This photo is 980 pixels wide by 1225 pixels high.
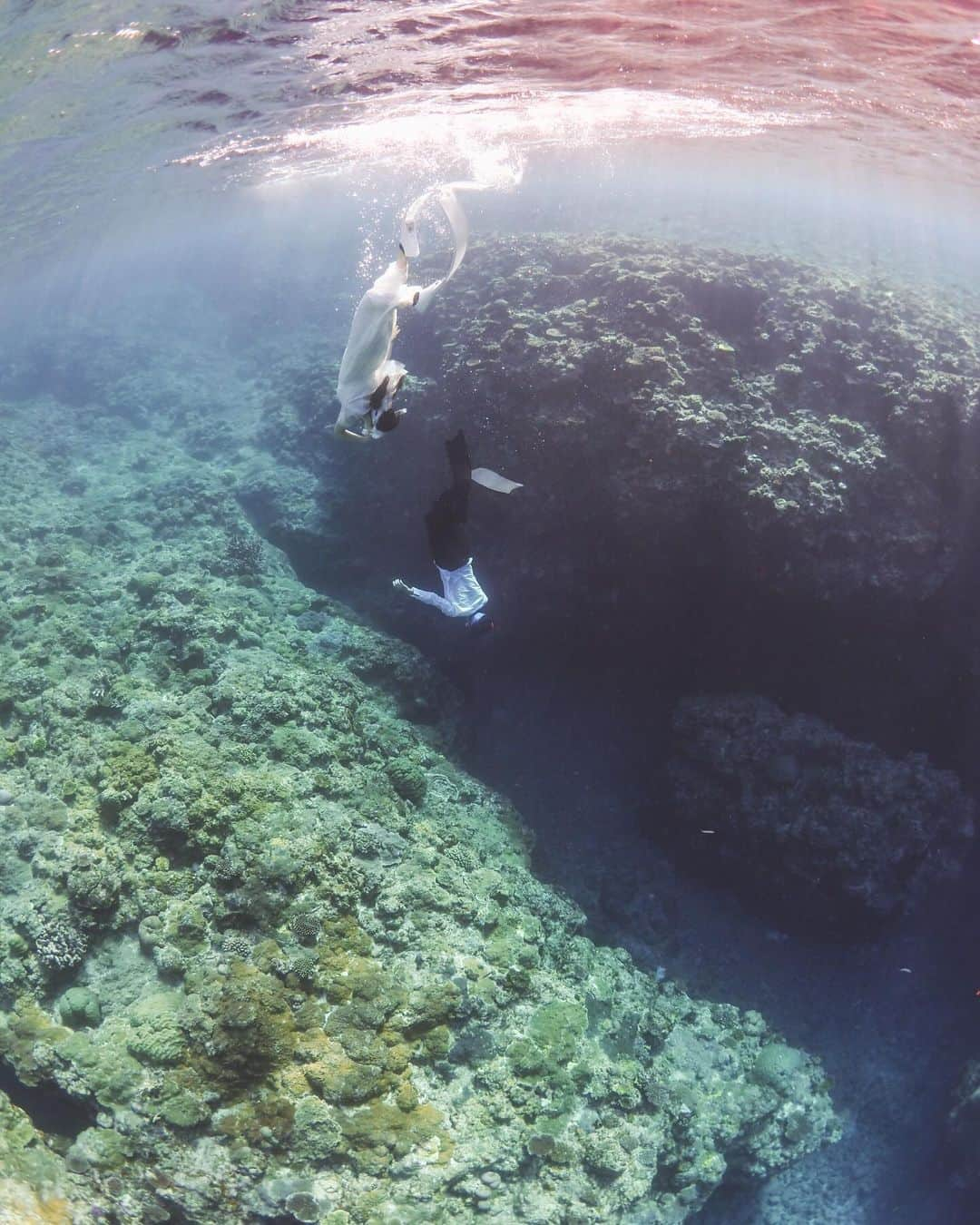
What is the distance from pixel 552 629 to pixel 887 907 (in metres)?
7.19

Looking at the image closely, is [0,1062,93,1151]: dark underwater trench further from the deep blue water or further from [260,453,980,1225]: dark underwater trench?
the deep blue water

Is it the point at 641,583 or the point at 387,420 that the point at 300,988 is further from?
the point at 641,583

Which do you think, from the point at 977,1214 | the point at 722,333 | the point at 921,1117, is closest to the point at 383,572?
the point at 722,333

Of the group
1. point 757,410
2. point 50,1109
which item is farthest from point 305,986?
point 757,410

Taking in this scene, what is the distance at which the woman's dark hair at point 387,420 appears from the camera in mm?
2740

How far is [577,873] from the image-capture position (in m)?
10.6

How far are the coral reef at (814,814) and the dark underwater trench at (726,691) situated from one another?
1.77 feet

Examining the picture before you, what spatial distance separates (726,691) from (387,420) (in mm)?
A: 10281

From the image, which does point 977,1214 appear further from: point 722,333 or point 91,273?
point 91,273

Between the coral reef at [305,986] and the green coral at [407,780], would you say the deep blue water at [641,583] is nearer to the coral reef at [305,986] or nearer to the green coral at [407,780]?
the coral reef at [305,986]

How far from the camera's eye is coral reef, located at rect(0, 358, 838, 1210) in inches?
188

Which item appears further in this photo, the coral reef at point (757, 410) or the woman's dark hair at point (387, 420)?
the coral reef at point (757, 410)

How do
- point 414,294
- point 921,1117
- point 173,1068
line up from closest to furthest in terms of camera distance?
point 414,294
point 173,1068
point 921,1117

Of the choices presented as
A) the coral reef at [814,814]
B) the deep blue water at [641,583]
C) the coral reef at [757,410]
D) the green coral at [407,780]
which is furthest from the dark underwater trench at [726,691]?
the green coral at [407,780]
